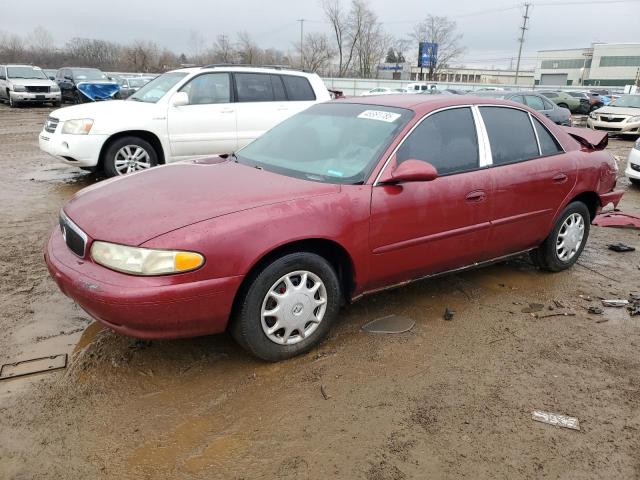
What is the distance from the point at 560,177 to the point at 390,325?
6.82 ft

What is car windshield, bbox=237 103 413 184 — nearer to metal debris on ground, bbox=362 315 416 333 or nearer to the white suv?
metal debris on ground, bbox=362 315 416 333

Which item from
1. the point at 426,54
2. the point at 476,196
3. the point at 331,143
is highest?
the point at 426,54

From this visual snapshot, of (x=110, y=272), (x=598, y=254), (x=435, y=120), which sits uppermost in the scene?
(x=435, y=120)

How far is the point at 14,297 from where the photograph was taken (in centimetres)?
398

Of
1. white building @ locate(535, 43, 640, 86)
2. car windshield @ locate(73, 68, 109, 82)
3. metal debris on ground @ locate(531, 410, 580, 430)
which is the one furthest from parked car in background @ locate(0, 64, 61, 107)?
white building @ locate(535, 43, 640, 86)

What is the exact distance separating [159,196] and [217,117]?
4.93 metres

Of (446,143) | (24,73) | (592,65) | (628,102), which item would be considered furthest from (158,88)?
(592,65)

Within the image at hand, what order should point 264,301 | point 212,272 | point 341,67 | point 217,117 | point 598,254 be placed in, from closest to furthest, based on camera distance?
1. point 212,272
2. point 264,301
3. point 598,254
4. point 217,117
5. point 341,67

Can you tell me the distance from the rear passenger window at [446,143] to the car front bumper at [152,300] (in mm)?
1561

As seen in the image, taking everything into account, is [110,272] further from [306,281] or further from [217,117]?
[217,117]

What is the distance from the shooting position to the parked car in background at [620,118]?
17266mm

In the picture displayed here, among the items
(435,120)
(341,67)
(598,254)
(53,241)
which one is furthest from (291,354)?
(341,67)

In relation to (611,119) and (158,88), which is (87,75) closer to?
(158,88)

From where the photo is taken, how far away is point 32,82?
73.6 ft
